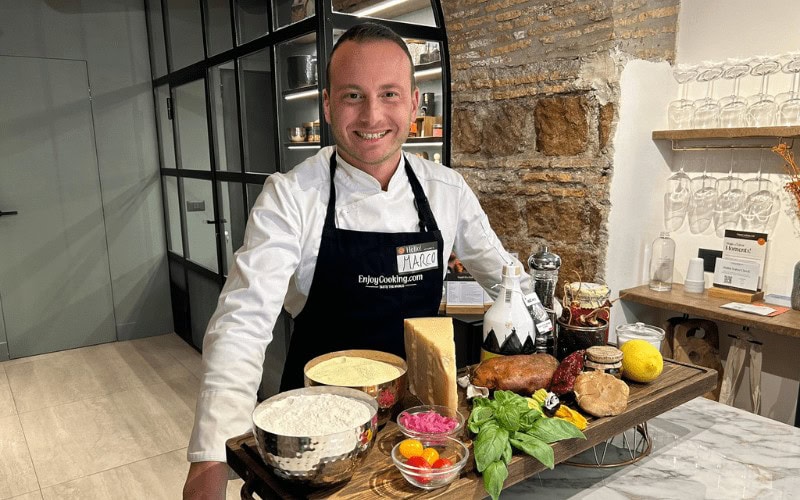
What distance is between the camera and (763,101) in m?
2.32

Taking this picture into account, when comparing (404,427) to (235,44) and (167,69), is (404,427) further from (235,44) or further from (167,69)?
(167,69)

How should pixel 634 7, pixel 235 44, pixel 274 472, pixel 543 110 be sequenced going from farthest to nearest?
pixel 235 44 → pixel 543 110 → pixel 634 7 → pixel 274 472

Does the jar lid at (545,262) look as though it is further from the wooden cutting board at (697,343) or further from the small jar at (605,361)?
the wooden cutting board at (697,343)

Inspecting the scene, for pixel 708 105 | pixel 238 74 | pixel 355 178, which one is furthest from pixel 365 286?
pixel 238 74

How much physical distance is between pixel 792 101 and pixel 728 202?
1.60ft

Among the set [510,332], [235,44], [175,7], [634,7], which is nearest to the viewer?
[510,332]

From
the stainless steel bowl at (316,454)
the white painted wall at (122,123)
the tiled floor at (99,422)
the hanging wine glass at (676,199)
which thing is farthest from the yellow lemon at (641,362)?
the white painted wall at (122,123)

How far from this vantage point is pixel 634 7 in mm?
2396

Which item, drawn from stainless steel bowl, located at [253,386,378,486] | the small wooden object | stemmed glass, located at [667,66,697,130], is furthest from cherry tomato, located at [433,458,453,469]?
stemmed glass, located at [667,66,697,130]

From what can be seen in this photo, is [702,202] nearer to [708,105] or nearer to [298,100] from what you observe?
[708,105]

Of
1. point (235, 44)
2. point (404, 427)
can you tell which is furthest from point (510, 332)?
point (235, 44)

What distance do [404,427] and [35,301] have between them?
4.55m

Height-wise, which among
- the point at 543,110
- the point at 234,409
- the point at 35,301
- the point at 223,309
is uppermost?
the point at 543,110

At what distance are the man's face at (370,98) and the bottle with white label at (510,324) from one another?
47 cm
